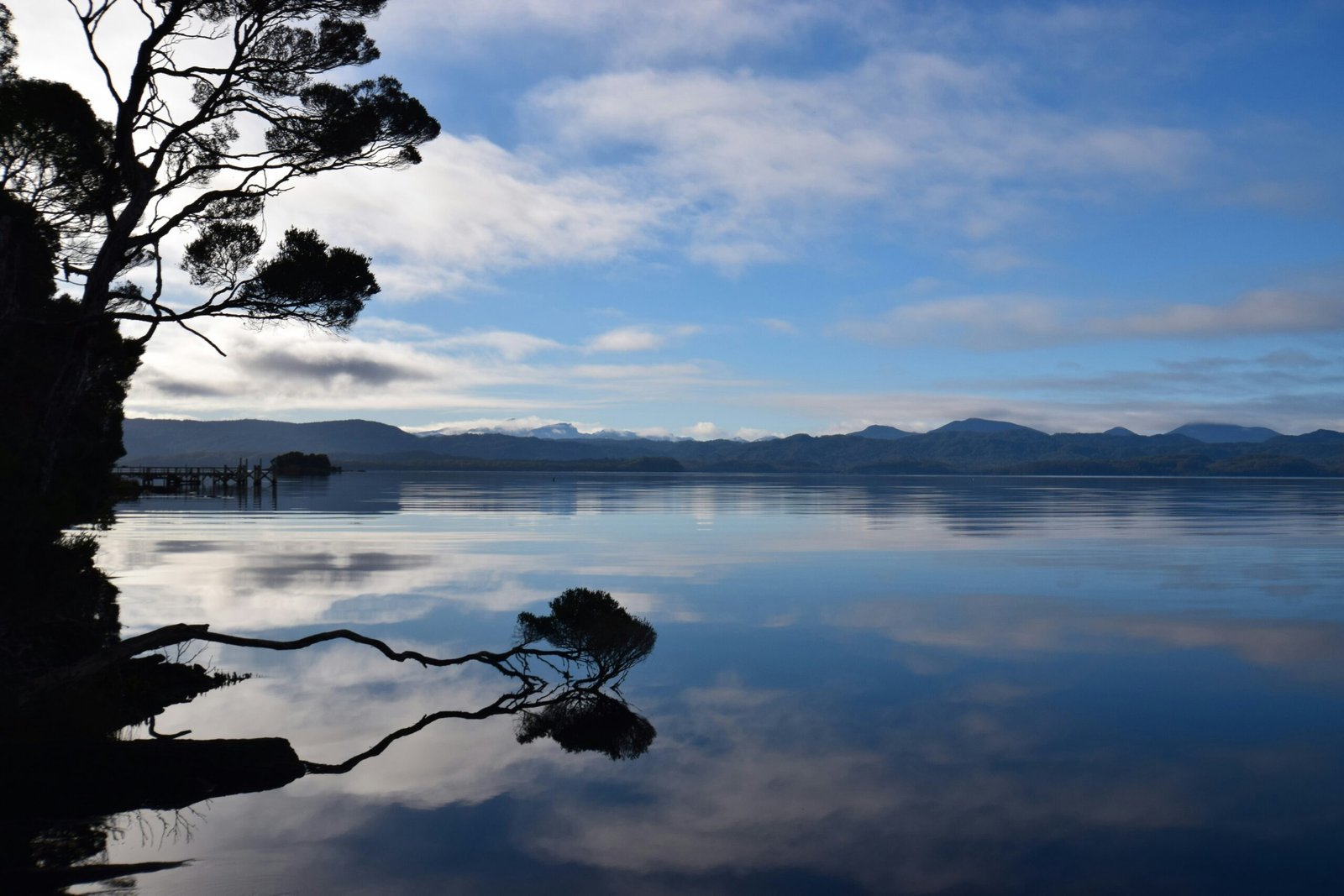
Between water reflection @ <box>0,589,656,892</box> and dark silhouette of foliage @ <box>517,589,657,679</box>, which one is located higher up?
dark silhouette of foliage @ <box>517,589,657,679</box>

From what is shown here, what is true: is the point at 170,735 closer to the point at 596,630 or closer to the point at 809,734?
the point at 596,630

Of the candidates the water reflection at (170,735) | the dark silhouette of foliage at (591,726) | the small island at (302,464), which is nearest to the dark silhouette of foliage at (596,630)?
the water reflection at (170,735)

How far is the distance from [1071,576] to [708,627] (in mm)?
12631

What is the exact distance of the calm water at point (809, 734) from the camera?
8.45 metres

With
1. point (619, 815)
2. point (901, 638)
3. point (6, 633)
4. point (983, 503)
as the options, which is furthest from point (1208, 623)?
point (983, 503)

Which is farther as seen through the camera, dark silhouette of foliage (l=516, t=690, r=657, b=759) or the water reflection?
dark silhouette of foliage (l=516, t=690, r=657, b=759)

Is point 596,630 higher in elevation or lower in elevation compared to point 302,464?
lower

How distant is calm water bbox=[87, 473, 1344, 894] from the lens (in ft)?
27.7

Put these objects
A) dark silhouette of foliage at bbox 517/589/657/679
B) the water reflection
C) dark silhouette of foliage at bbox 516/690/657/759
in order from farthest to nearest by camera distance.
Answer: dark silhouette of foliage at bbox 517/589/657/679
dark silhouette of foliage at bbox 516/690/657/759
the water reflection

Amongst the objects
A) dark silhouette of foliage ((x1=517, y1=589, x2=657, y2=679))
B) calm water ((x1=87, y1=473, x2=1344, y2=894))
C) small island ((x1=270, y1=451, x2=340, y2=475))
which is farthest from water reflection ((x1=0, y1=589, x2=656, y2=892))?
small island ((x1=270, y1=451, x2=340, y2=475))

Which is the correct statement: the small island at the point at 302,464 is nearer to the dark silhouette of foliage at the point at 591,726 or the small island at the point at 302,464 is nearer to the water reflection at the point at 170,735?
the water reflection at the point at 170,735

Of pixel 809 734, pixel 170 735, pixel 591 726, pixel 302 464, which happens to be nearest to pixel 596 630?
pixel 591 726

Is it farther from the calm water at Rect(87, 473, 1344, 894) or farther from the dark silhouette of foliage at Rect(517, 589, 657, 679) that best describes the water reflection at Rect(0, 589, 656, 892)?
the calm water at Rect(87, 473, 1344, 894)

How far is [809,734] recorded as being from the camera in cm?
1234
